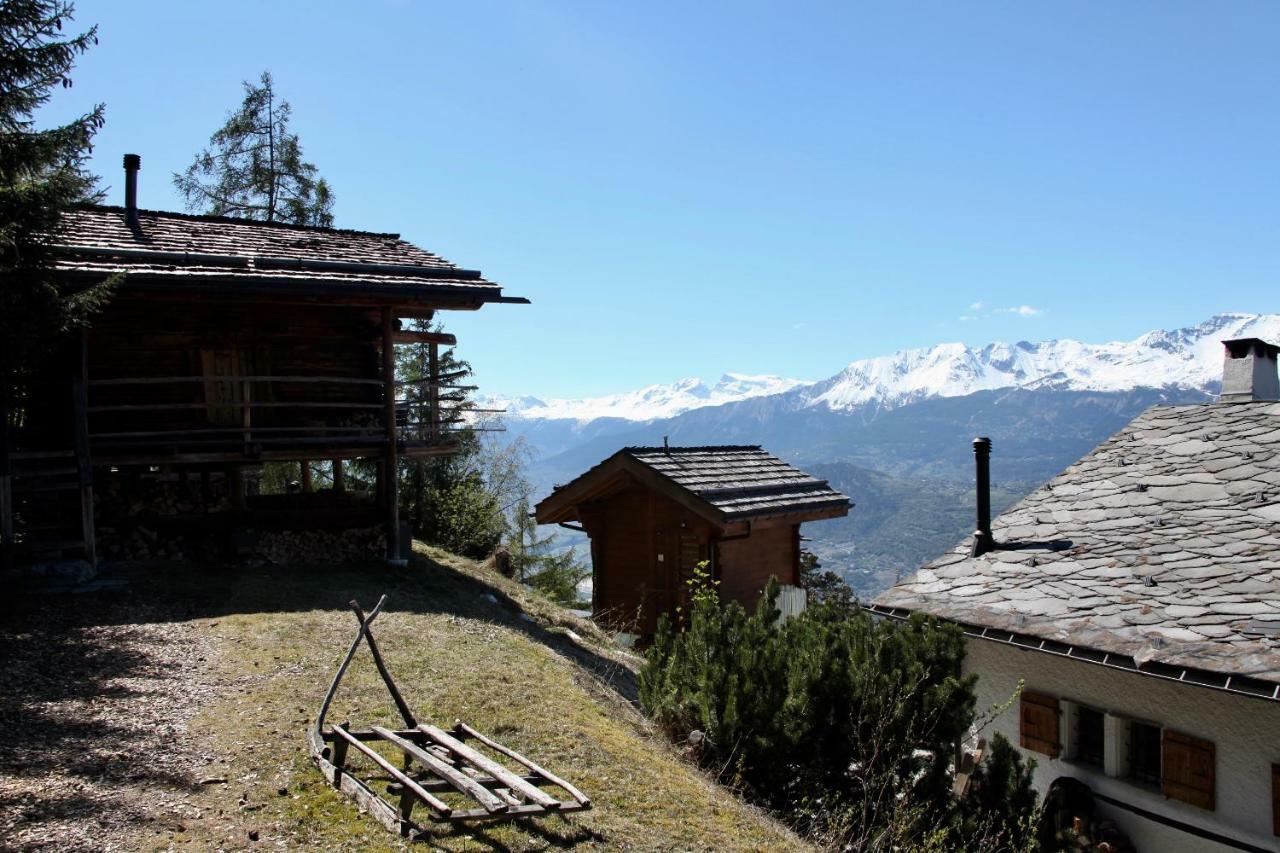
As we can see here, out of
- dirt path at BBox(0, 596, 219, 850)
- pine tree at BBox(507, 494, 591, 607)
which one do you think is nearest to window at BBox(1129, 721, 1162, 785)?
dirt path at BBox(0, 596, 219, 850)

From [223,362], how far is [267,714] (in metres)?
9.33

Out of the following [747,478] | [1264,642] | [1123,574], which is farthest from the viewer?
[747,478]

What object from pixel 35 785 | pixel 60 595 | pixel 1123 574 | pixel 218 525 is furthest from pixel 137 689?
pixel 1123 574

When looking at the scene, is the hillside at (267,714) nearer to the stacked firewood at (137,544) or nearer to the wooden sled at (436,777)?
the wooden sled at (436,777)

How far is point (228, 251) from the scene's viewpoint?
14.4 meters

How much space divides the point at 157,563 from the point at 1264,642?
45.2 ft

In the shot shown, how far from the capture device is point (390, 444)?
14.9m

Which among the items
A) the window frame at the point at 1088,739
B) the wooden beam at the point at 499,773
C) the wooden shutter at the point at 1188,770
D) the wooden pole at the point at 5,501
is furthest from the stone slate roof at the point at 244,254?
the wooden shutter at the point at 1188,770

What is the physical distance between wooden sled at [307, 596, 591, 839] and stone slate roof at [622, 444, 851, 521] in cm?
838

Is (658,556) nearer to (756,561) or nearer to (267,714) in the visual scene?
(756,561)

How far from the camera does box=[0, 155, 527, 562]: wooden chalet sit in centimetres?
1277

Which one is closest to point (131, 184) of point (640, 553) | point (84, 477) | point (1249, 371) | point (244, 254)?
point (244, 254)

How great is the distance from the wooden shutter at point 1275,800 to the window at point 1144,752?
1200 mm

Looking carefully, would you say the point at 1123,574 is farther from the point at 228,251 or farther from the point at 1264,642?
the point at 228,251
